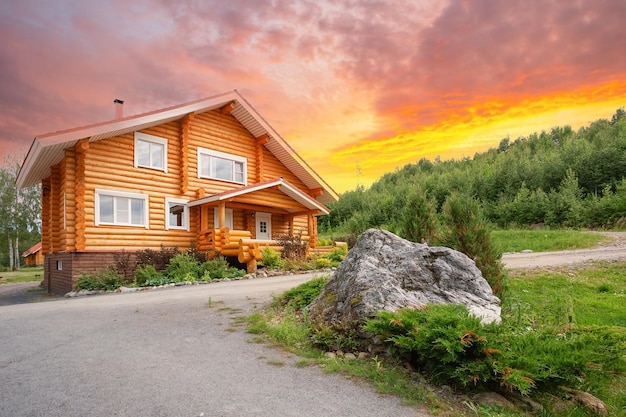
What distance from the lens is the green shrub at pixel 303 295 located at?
6457 millimetres

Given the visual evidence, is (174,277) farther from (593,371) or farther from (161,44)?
(593,371)

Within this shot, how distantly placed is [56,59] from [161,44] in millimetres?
3659

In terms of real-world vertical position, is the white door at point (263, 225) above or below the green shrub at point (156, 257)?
above

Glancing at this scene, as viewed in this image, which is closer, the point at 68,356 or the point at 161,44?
the point at 68,356

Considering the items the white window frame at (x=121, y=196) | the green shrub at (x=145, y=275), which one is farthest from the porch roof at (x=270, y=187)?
the green shrub at (x=145, y=275)

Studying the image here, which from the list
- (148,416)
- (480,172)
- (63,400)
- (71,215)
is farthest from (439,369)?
(480,172)

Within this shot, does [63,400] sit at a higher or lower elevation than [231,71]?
lower

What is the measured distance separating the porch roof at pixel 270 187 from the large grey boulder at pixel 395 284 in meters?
11.1

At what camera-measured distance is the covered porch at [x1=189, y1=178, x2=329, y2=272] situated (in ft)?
51.8

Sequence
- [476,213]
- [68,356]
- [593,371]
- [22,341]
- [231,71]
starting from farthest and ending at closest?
[231,71] → [476,213] → [22,341] → [68,356] → [593,371]

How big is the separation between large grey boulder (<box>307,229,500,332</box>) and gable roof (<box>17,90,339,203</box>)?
1217 cm

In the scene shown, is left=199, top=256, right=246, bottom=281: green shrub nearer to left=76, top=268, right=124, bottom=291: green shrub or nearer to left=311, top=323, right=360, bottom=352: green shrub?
left=76, top=268, right=124, bottom=291: green shrub

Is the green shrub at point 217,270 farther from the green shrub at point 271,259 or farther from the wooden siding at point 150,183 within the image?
the wooden siding at point 150,183

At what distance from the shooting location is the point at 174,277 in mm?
13797
